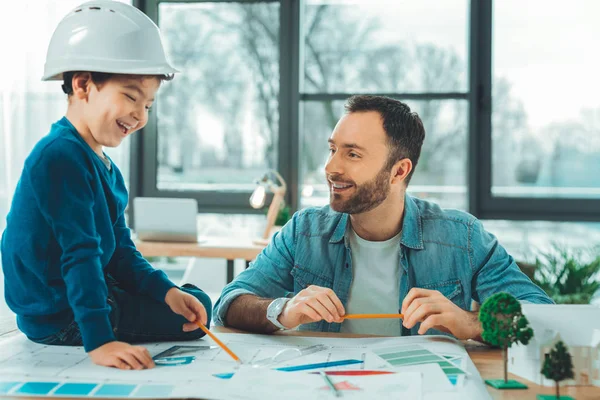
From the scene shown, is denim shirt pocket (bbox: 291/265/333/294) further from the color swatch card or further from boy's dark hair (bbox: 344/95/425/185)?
the color swatch card

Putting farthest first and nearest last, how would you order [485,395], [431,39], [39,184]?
[431,39] → [39,184] → [485,395]

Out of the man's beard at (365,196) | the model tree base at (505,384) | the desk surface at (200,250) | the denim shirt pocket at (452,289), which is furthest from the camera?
the desk surface at (200,250)

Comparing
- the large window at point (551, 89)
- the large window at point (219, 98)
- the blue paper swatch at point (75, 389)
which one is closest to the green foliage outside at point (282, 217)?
the large window at point (219, 98)

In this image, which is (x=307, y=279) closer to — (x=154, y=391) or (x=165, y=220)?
(x=154, y=391)

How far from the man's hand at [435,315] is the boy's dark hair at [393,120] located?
0.60 meters

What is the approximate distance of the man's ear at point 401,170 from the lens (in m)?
1.80

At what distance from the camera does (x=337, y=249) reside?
1.67 metres

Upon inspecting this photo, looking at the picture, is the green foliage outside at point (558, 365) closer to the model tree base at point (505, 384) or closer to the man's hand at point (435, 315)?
the model tree base at point (505, 384)

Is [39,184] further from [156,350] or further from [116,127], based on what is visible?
[156,350]

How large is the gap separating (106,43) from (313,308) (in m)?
0.59

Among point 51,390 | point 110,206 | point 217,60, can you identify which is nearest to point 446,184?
point 217,60

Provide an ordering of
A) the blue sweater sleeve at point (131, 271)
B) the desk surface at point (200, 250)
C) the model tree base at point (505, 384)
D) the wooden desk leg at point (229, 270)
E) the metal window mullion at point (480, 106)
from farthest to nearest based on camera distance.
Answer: the metal window mullion at point (480, 106), the wooden desk leg at point (229, 270), the desk surface at point (200, 250), the blue sweater sleeve at point (131, 271), the model tree base at point (505, 384)

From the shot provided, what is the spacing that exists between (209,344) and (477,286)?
0.69 meters

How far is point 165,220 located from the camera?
10.8ft
